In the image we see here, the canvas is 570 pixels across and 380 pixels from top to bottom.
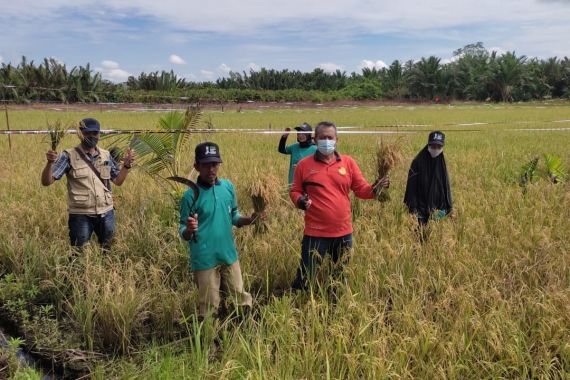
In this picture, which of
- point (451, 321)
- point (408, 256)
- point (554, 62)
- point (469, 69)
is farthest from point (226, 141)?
point (554, 62)

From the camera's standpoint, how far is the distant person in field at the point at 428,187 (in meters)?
4.89

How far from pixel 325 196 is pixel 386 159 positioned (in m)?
0.67

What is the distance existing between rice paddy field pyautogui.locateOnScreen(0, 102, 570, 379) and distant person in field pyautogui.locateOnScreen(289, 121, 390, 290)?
19 cm

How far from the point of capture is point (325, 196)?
3684mm

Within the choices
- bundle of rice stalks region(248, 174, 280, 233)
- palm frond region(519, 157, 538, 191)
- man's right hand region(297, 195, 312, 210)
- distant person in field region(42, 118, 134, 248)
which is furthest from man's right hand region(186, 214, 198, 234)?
palm frond region(519, 157, 538, 191)

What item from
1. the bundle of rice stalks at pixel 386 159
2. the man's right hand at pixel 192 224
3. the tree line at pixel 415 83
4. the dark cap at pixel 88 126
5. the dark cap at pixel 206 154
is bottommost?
the man's right hand at pixel 192 224

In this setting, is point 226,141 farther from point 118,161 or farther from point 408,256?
point 408,256

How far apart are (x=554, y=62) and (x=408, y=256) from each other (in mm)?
60170

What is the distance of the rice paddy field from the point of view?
2.90 m

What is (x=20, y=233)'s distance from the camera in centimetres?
546

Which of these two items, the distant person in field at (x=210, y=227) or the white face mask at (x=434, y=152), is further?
the white face mask at (x=434, y=152)

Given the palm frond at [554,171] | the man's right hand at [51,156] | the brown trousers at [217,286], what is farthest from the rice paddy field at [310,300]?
the palm frond at [554,171]

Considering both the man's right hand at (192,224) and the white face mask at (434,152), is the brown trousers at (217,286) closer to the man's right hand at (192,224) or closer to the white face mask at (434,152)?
the man's right hand at (192,224)

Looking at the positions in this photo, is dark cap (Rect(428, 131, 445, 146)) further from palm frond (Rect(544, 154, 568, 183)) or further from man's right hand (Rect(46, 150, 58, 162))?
palm frond (Rect(544, 154, 568, 183))
